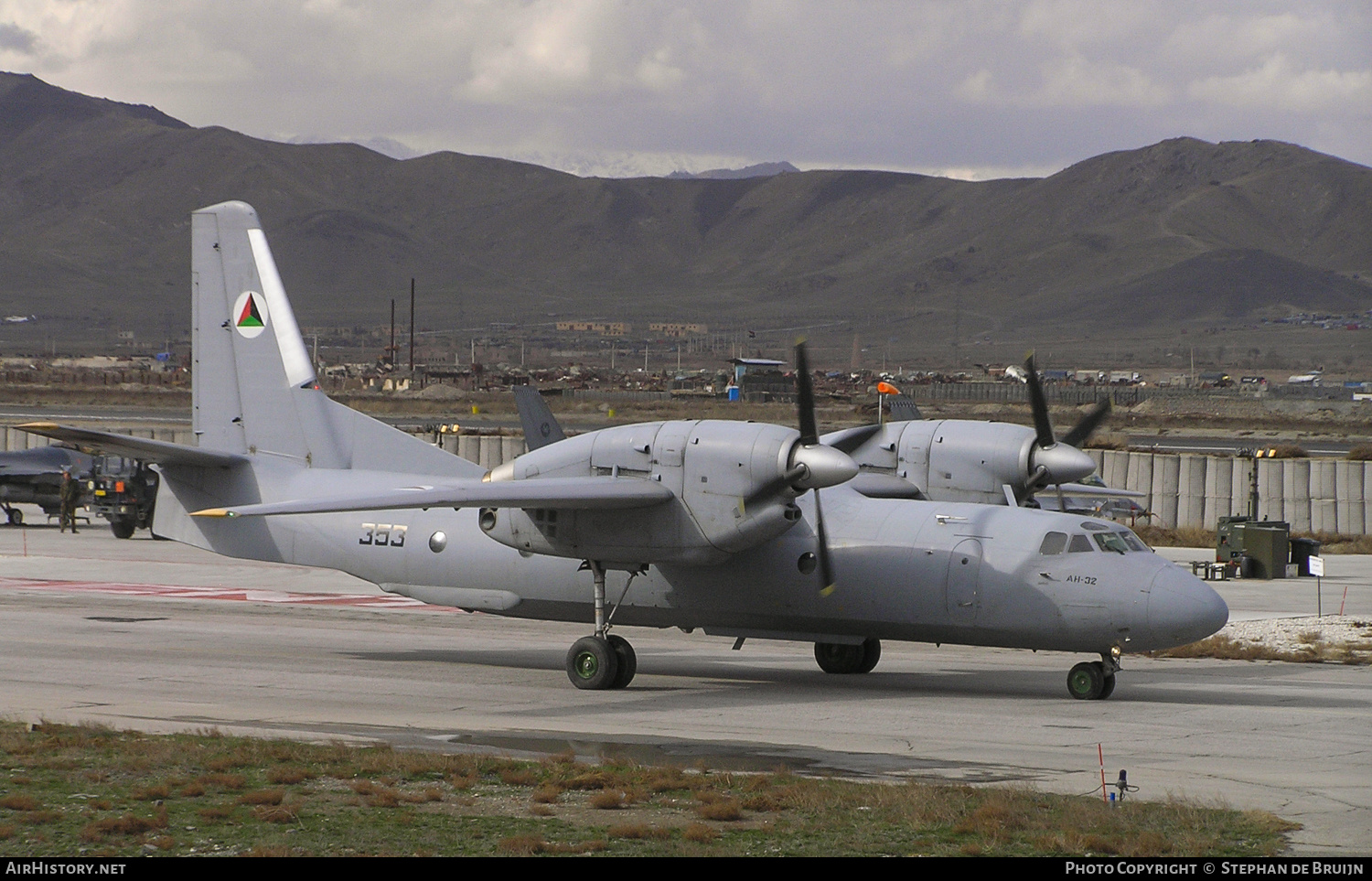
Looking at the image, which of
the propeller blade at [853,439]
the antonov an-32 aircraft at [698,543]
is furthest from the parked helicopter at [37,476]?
the propeller blade at [853,439]

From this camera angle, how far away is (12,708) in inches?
798

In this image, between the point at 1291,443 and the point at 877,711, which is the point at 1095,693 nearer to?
the point at 877,711

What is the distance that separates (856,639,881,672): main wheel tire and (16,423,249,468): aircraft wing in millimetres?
11691

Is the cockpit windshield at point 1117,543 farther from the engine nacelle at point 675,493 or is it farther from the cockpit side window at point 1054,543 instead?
the engine nacelle at point 675,493

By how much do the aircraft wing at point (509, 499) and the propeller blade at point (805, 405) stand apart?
221 cm

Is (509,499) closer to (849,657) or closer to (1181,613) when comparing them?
(849,657)

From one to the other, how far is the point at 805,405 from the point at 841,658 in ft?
17.9

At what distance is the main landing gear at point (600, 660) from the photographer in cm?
2330

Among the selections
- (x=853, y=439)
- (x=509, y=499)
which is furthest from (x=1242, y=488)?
(x=509, y=499)

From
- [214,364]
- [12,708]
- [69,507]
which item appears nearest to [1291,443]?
[69,507]

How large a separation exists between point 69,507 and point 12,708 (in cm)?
2966

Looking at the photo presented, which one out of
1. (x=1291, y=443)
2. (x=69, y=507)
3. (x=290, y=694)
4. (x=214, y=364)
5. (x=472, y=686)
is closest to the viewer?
(x=290, y=694)

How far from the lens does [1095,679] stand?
2230 cm

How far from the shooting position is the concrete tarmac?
17.0 m
